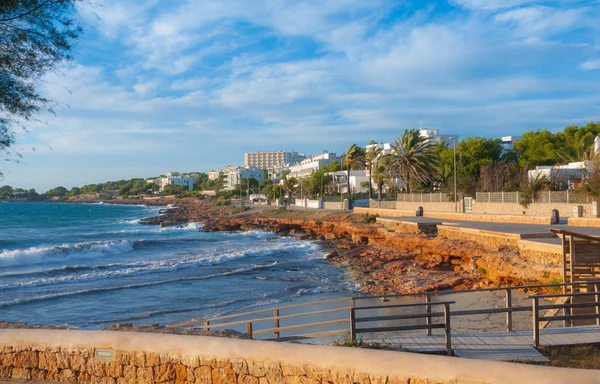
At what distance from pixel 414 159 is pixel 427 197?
20.3ft

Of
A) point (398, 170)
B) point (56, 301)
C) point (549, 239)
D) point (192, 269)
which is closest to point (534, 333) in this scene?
point (549, 239)

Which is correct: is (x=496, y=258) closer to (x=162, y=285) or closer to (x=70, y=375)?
(x=162, y=285)

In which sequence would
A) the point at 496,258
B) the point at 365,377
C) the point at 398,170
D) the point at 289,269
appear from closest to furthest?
the point at 365,377
the point at 496,258
the point at 289,269
the point at 398,170

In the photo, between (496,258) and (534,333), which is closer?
(534,333)

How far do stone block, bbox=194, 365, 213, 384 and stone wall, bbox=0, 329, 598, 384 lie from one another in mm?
10

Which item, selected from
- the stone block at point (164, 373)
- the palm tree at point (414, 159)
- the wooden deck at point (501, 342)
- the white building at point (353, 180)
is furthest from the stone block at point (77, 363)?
the white building at point (353, 180)

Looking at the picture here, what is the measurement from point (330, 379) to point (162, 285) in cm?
2054

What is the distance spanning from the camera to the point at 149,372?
579cm

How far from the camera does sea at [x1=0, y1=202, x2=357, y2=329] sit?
1848cm

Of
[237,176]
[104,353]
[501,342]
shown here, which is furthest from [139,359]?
[237,176]

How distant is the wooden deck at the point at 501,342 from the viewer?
7969mm

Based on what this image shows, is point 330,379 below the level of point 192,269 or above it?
above

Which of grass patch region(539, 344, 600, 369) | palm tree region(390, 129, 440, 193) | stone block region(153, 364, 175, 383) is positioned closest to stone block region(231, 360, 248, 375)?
stone block region(153, 364, 175, 383)

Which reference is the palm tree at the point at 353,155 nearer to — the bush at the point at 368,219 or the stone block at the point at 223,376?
the bush at the point at 368,219
